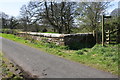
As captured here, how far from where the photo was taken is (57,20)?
20.3 meters

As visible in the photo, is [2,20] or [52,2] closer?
[52,2]

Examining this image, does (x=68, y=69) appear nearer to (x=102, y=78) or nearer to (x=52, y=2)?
(x=102, y=78)

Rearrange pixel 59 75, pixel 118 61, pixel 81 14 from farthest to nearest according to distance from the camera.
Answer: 1. pixel 81 14
2. pixel 118 61
3. pixel 59 75

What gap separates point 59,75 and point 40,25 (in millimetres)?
21005

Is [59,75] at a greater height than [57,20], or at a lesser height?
lesser

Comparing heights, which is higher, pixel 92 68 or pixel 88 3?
pixel 88 3

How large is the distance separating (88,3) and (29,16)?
47.0ft

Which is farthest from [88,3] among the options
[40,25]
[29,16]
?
[29,16]

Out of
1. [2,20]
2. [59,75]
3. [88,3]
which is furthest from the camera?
[2,20]

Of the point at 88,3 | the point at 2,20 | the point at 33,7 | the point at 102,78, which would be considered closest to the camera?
the point at 102,78

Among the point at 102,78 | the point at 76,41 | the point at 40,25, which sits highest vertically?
the point at 40,25

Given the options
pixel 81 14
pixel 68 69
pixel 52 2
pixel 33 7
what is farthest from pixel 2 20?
pixel 68 69

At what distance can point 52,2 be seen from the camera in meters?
19.7

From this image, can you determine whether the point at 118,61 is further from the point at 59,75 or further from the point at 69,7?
the point at 69,7
